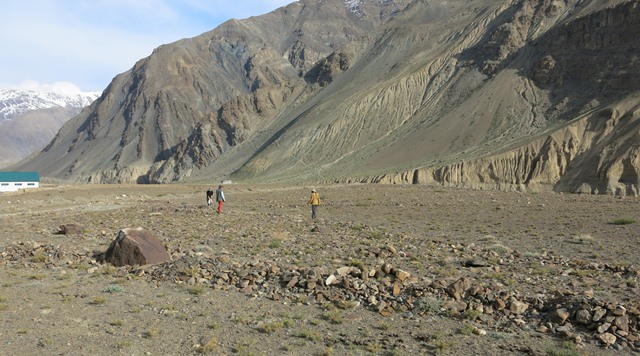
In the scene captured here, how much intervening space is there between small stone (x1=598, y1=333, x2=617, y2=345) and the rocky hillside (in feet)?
151

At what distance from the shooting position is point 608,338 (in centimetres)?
818

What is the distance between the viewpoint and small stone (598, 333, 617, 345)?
8.13 metres

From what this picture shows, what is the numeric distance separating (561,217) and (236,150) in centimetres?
9733

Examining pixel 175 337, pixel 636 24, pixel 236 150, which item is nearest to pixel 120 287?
pixel 175 337

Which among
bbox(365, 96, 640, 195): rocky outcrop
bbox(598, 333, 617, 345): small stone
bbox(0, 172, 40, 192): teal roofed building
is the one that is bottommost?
bbox(598, 333, 617, 345): small stone

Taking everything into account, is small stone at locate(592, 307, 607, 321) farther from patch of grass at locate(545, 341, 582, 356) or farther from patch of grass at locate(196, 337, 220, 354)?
patch of grass at locate(196, 337, 220, 354)

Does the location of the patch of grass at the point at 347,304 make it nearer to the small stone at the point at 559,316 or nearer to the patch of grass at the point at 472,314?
the patch of grass at the point at 472,314

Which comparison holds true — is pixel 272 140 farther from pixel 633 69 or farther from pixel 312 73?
pixel 633 69

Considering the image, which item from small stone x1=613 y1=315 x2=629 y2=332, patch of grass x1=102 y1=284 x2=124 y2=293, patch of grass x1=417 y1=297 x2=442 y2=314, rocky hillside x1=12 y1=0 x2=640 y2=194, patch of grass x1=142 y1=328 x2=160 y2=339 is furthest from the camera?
rocky hillside x1=12 y1=0 x2=640 y2=194

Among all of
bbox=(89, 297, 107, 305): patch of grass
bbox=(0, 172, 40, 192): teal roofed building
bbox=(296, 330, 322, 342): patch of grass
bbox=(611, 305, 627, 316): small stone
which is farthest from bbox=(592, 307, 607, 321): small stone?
bbox=(0, 172, 40, 192): teal roofed building

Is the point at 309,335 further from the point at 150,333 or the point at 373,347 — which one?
the point at 150,333

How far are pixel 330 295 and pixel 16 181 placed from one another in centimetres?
7536

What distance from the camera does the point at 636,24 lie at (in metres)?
70.3

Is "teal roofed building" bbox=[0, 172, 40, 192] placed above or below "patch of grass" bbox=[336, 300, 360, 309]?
above
